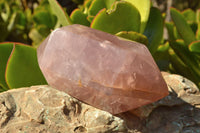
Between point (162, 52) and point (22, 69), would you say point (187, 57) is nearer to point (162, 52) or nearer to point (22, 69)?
point (162, 52)

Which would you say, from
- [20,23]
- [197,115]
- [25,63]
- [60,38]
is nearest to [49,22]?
[20,23]

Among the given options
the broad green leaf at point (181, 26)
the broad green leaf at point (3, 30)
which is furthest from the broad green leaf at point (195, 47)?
the broad green leaf at point (3, 30)

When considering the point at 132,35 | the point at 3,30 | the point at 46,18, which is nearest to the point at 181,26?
the point at 132,35

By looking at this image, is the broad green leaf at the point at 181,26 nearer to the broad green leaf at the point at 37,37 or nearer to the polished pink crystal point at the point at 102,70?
the polished pink crystal point at the point at 102,70

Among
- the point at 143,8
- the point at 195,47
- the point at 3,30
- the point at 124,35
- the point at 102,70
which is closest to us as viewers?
the point at 102,70

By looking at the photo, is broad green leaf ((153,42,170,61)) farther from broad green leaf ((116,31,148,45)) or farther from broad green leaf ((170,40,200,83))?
broad green leaf ((116,31,148,45))

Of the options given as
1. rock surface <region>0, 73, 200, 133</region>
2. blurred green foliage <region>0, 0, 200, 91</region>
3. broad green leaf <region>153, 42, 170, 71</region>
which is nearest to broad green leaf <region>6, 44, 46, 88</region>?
blurred green foliage <region>0, 0, 200, 91</region>
